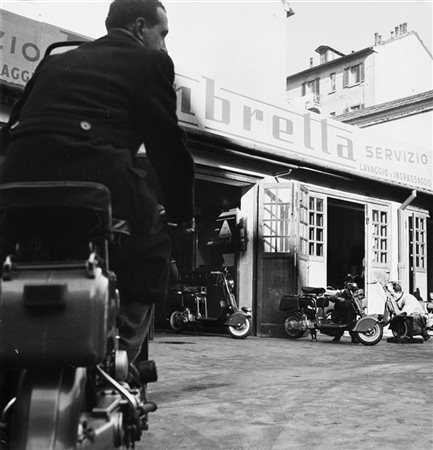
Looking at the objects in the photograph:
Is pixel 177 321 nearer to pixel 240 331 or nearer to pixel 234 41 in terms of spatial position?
pixel 240 331

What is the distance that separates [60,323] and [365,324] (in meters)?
8.55

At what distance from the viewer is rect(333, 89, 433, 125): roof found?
24656 millimetres

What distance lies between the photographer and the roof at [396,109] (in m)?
24.7

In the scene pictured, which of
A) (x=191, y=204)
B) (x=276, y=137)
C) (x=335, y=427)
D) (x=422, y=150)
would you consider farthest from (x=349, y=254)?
(x=191, y=204)

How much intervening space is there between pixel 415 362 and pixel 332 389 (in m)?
2.49

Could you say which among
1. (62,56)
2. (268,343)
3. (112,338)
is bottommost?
(268,343)

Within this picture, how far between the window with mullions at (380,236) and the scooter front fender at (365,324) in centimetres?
341

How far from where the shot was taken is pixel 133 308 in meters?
1.89

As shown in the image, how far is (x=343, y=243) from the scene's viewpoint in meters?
17.2

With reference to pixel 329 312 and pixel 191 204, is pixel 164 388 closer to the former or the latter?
pixel 191 204

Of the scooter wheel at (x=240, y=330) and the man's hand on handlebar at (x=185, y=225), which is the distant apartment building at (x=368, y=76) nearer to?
the scooter wheel at (x=240, y=330)

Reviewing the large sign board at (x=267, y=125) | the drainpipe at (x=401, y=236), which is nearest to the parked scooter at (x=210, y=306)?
the large sign board at (x=267, y=125)

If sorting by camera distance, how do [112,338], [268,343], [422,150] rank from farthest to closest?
[422,150]
[268,343]
[112,338]

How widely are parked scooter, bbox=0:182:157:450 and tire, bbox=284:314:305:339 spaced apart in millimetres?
8594
